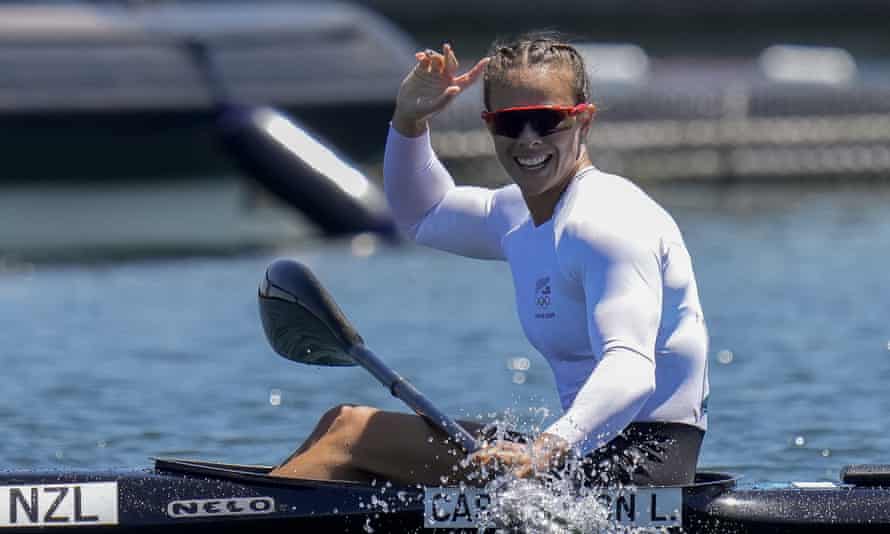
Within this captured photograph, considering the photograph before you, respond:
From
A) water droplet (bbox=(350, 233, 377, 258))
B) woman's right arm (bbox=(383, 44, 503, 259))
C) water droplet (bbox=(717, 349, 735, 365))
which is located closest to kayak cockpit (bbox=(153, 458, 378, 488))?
woman's right arm (bbox=(383, 44, 503, 259))

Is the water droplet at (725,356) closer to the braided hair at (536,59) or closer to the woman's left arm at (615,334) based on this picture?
the braided hair at (536,59)

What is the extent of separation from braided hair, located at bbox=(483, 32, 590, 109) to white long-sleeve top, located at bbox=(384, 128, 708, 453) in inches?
9.0

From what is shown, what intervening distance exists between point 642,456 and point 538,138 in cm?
82

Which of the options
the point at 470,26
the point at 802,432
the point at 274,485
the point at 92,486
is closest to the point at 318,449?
the point at 274,485

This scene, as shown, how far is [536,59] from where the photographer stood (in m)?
4.87

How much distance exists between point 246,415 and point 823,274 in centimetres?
641

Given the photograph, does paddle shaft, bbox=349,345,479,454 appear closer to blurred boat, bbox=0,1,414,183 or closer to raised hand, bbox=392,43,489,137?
raised hand, bbox=392,43,489,137

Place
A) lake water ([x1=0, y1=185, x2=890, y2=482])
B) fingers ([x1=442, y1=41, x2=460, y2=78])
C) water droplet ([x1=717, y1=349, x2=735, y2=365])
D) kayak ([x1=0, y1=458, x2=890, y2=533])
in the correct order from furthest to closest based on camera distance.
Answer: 1. water droplet ([x1=717, y1=349, x2=735, y2=365])
2. lake water ([x1=0, y1=185, x2=890, y2=482])
3. fingers ([x1=442, y1=41, x2=460, y2=78])
4. kayak ([x1=0, y1=458, x2=890, y2=533])

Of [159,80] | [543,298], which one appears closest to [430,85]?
[543,298]

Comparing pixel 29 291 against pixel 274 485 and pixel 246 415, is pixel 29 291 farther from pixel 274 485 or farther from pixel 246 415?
pixel 274 485

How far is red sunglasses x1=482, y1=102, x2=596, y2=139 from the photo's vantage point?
4.84 meters

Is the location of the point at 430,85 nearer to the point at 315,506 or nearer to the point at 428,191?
the point at 428,191

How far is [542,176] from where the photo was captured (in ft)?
16.1

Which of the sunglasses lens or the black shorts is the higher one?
the sunglasses lens
